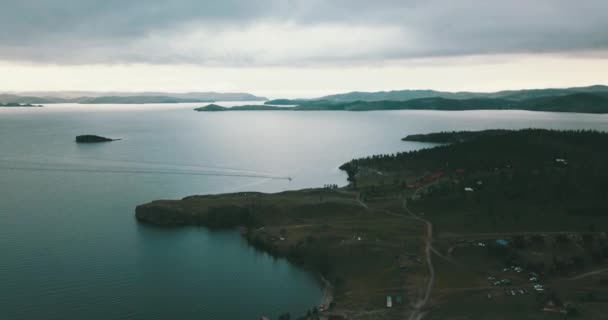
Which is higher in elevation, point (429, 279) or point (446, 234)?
point (446, 234)

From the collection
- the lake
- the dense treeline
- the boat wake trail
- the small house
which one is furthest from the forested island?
the boat wake trail

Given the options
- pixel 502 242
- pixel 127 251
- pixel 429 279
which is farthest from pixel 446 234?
pixel 127 251

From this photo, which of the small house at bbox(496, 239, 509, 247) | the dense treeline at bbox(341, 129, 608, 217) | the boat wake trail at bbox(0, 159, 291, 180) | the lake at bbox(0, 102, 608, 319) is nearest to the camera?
the lake at bbox(0, 102, 608, 319)

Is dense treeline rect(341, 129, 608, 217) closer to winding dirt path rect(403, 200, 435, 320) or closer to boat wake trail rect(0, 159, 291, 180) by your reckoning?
winding dirt path rect(403, 200, 435, 320)

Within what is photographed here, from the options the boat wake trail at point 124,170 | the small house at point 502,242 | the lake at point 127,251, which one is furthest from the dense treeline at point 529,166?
the boat wake trail at point 124,170

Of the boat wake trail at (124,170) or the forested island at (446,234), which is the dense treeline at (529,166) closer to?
the forested island at (446,234)

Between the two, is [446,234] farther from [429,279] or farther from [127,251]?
[127,251]

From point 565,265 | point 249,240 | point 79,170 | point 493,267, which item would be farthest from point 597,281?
point 79,170

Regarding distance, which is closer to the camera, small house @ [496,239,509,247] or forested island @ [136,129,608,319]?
forested island @ [136,129,608,319]

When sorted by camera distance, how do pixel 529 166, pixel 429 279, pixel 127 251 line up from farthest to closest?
1. pixel 529 166
2. pixel 127 251
3. pixel 429 279
